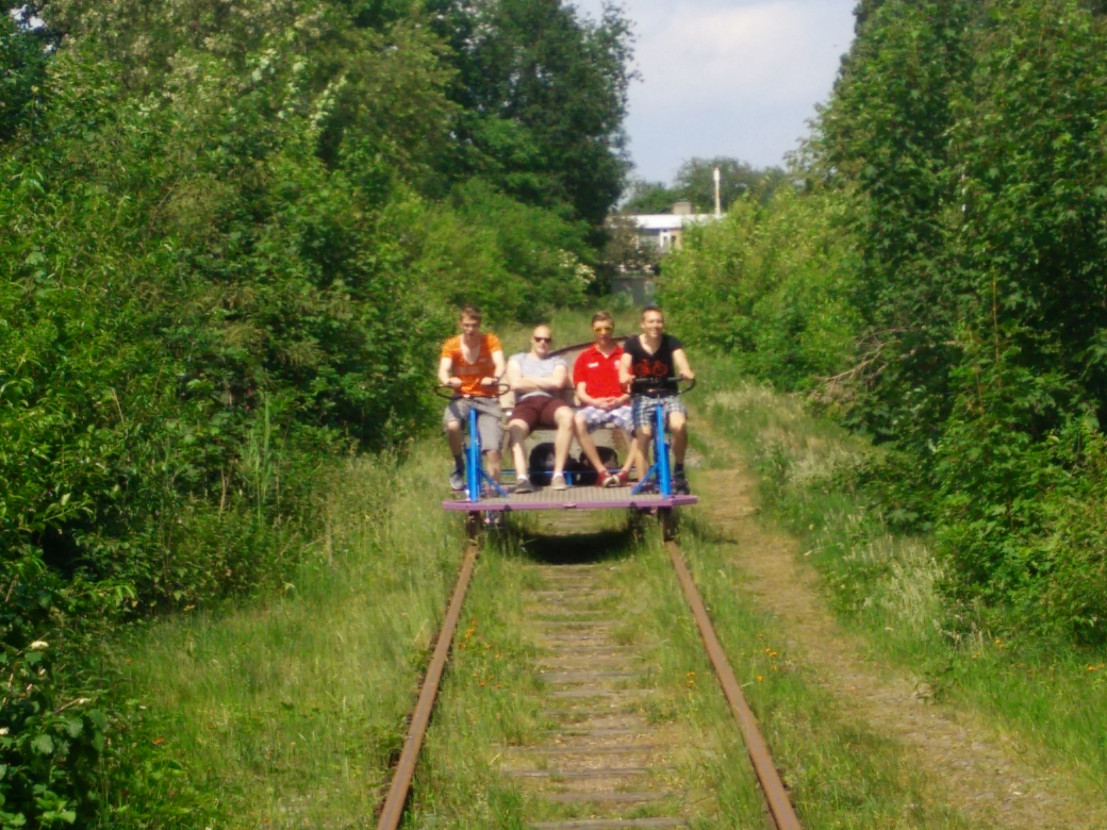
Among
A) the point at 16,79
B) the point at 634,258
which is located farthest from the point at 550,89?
the point at 16,79

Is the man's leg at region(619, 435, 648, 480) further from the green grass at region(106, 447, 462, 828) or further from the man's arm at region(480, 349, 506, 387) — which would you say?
the green grass at region(106, 447, 462, 828)

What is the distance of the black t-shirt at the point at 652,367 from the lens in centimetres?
1170

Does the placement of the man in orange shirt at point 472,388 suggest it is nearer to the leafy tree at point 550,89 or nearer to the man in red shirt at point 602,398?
the man in red shirt at point 602,398

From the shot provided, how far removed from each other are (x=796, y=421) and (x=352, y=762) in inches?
531

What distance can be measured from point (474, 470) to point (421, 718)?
15.0ft

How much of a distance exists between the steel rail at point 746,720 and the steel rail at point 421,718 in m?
1.46

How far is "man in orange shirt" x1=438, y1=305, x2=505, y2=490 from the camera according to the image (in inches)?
465

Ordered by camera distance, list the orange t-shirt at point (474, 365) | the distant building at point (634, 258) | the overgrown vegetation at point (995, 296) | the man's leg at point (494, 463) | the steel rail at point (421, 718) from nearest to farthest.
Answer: the steel rail at point (421, 718), the overgrown vegetation at point (995, 296), the man's leg at point (494, 463), the orange t-shirt at point (474, 365), the distant building at point (634, 258)

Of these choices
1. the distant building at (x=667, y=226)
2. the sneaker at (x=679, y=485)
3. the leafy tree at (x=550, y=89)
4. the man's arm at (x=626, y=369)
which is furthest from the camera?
the leafy tree at (x=550, y=89)

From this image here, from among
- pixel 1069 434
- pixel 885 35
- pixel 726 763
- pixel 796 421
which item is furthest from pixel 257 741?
pixel 796 421

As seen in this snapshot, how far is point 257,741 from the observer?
683cm

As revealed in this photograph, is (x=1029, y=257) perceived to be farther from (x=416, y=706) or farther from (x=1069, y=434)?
(x=416, y=706)

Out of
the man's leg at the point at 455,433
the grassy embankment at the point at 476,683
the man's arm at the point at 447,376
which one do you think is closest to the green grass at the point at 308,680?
the grassy embankment at the point at 476,683

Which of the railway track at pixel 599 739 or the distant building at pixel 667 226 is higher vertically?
the distant building at pixel 667 226
